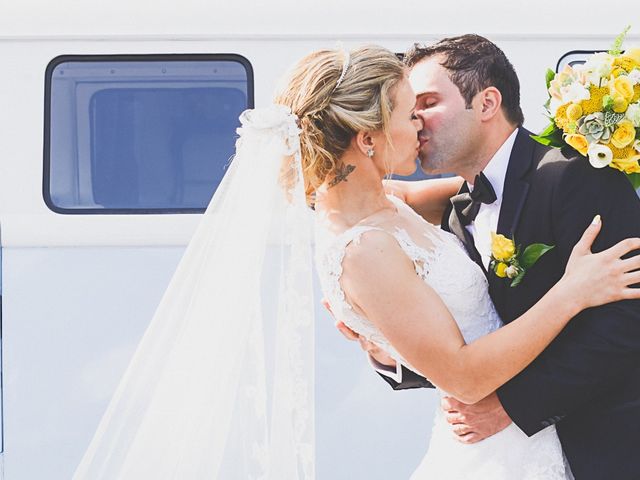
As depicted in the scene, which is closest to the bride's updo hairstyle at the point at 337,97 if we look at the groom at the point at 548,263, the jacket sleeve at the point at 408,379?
the groom at the point at 548,263

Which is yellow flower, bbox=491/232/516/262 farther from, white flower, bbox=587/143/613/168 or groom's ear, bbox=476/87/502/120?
groom's ear, bbox=476/87/502/120

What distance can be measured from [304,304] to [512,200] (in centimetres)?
65

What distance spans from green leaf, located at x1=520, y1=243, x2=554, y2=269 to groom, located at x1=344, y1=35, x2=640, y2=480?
4cm

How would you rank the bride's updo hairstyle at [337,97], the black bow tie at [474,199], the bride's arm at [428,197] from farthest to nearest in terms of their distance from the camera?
the bride's arm at [428,197], the black bow tie at [474,199], the bride's updo hairstyle at [337,97]

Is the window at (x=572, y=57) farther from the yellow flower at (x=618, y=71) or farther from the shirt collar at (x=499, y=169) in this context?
the yellow flower at (x=618, y=71)

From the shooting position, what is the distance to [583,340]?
2.73 m

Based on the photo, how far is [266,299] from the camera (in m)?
2.90

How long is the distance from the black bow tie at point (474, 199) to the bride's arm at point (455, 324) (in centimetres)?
41

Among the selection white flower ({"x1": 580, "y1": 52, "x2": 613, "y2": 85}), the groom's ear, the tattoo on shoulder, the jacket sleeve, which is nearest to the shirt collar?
the groom's ear

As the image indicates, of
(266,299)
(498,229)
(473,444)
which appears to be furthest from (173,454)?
(498,229)

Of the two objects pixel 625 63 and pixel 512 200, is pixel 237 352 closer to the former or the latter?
pixel 512 200

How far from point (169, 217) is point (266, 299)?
1449mm

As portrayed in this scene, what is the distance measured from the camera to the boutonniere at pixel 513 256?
2830 millimetres

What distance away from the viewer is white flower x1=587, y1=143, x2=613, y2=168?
276 centimetres
